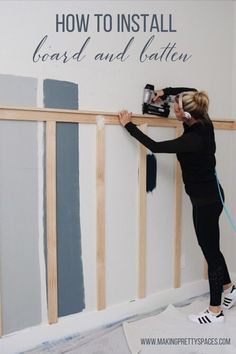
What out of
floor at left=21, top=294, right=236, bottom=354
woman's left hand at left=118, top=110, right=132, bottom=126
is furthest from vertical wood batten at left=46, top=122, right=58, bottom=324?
woman's left hand at left=118, top=110, right=132, bottom=126

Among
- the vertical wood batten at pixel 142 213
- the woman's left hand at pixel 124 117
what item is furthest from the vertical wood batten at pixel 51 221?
the vertical wood batten at pixel 142 213

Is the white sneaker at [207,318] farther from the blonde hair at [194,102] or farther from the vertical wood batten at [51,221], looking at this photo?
the blonde hair at [194,102]

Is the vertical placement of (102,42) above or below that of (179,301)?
above

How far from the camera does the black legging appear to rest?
2105 mm

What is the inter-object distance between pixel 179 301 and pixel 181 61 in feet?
5.56

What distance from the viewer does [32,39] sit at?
181 centimetres

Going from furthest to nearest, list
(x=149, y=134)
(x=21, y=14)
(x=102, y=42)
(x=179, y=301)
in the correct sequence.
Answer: (x=179, y=301), (x=149, y=134), (x=102, y=42), (x=21, y=14)

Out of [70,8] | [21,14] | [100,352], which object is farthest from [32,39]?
[100,352]

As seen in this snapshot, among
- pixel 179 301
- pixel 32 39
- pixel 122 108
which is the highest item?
pixel 32 39

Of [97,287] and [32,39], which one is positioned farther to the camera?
[97,287]

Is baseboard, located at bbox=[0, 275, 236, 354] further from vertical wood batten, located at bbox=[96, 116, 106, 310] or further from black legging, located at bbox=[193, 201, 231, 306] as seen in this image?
black legging, located at bbox=[193, 201, 231, 306]

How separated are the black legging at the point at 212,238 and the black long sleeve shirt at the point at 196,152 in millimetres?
59

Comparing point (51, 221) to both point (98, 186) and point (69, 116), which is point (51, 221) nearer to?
point (98, 186)

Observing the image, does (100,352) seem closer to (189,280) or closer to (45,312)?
(45,312)
